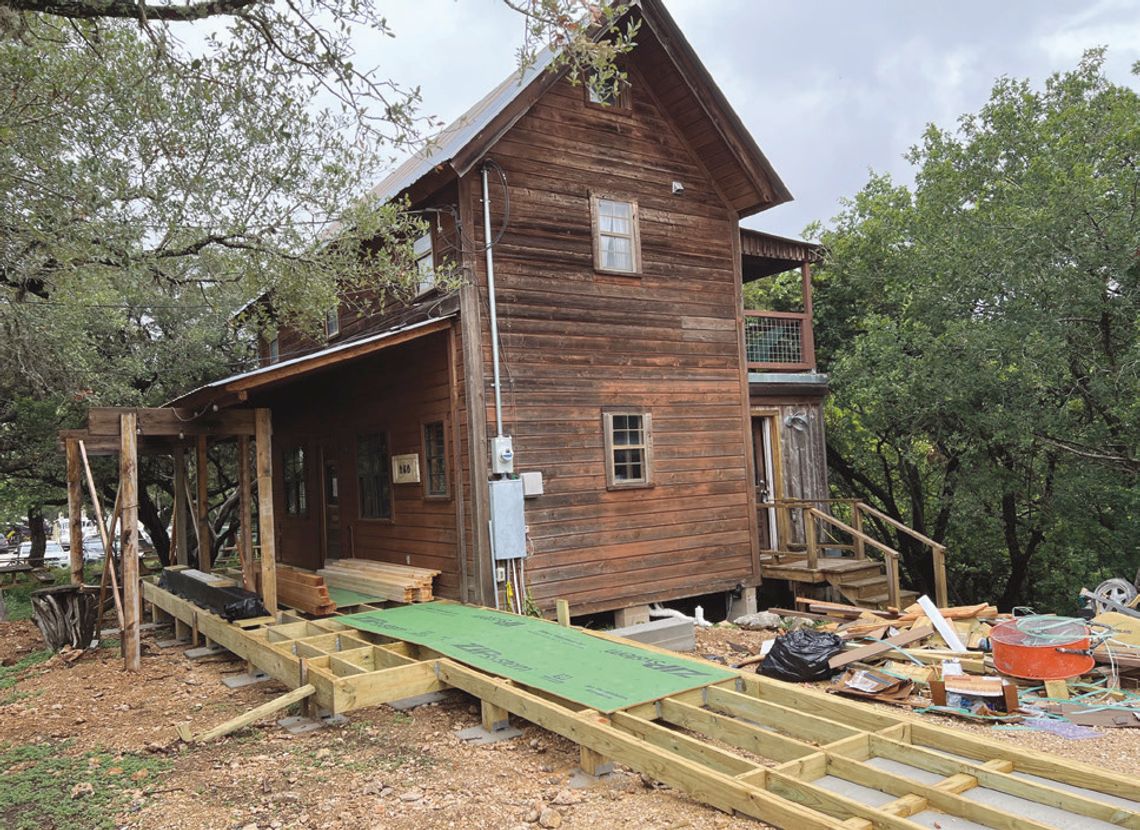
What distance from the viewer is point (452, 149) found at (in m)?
10.2

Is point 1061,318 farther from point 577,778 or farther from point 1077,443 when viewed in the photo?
point 577,778

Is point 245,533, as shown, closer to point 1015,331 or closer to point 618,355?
point 618,355

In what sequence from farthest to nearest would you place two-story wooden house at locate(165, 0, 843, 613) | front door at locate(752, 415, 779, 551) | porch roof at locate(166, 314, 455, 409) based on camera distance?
front door at locate(752, 415, 779, 551) < two-story wooden house at locate(165, 0, 843, 613) < porch roof at locate(166, 314, 455, 409)

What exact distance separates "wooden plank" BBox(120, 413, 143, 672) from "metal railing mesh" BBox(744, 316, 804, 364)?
9.78m

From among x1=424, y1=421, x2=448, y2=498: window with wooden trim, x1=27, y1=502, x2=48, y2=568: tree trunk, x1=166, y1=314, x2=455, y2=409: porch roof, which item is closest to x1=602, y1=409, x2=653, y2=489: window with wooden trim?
x1=424, y1=421, x2=448, y2=498: window with wooden trim

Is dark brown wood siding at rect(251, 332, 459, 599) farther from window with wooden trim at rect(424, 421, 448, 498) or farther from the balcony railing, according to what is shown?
the balcony railing

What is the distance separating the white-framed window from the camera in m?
10.8

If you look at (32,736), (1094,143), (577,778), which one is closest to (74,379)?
(32,736)

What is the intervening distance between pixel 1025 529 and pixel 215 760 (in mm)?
18363

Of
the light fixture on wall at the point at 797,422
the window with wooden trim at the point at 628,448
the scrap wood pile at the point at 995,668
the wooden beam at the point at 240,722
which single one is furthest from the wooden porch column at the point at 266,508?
the light fixture on wall at the point at 797,422

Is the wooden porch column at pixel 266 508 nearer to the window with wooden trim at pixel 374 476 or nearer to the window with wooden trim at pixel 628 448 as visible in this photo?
the window with wooden trim at pixel 374 476

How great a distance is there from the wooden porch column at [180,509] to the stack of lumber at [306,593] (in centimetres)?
291

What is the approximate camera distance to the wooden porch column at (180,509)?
12.3 metres

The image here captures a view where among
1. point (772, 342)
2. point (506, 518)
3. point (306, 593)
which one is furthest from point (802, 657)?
point (772, 342)
